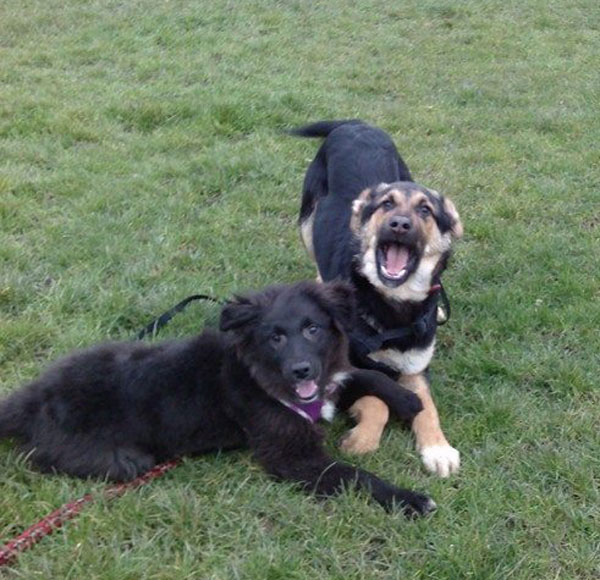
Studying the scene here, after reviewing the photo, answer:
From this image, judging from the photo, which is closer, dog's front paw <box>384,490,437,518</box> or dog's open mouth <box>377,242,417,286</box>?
dog's front paw <box>384,490,437,518</box>

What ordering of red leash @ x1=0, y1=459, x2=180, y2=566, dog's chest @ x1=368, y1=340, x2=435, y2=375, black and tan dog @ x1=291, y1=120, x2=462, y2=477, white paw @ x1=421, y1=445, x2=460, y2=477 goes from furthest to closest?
1. dog's chest @ x1=368, y1=340, x2=435, y2=375
2. black and tan dog @ x1=291, y1=120, x2=462, y2=477
3. white paw @ x1=421, y1=445, x2=460, y2=477
4. red leash @ x1=0, y1=459, x2=180, y2=566

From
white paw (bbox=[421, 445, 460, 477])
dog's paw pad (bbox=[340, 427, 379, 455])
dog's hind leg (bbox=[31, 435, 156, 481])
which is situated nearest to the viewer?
dog's hind leg (bbox=[31, 435, 156, 481])

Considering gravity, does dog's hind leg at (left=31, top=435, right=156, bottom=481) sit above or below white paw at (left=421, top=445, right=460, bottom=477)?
above

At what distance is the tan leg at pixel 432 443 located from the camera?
3371 millimetres

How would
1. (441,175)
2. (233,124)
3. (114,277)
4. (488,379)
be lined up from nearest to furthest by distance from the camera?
(488,379) → (114,277) → (441,175) → (233,124)

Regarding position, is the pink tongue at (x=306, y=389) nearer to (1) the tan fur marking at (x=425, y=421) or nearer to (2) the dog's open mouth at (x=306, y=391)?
(2) the dog's open mouth at (x=306, y=391)

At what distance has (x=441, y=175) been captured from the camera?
664cm

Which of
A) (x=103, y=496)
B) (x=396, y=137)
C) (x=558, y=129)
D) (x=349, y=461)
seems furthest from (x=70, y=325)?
(x=558, y=129)

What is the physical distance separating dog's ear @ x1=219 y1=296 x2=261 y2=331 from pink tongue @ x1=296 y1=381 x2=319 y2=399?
318mm

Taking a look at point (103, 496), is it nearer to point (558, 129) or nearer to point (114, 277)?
point (114, 277)

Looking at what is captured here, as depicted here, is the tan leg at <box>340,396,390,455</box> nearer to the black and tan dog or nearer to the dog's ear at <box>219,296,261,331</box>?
the black and tan dog

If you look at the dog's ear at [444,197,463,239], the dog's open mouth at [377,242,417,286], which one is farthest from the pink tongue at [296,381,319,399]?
the dog's ear at [444,197,463,239]

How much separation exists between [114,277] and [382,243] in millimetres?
1631

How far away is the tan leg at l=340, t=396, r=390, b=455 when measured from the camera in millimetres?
3482
